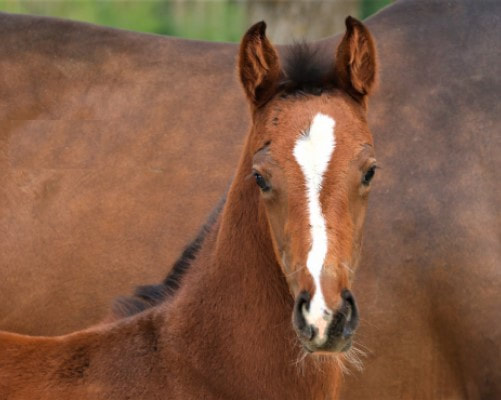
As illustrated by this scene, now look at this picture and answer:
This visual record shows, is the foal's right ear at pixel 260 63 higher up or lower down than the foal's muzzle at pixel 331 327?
higher up

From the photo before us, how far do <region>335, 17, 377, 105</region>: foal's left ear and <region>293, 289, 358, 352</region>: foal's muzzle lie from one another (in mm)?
771

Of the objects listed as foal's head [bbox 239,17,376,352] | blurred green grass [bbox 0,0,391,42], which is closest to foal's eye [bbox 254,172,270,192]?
foal's head [bbox 239,17,376,352]

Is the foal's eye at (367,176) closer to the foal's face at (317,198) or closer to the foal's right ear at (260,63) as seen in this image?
the foal's face at (317,198)

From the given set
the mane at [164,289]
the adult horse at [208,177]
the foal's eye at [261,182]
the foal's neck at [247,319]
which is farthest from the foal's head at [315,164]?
the adult horse at [208,177]

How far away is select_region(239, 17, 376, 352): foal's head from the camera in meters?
2.83

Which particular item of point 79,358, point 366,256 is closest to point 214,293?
point 79,358

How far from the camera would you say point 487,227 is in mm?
4094

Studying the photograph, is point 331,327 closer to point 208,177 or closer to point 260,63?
point 260,63

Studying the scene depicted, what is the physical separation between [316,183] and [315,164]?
0.06 meters

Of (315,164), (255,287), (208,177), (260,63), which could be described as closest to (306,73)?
(260,63)

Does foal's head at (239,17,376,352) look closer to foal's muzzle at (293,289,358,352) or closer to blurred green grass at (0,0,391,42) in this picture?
foal's muzzle at (293,289,358,352)

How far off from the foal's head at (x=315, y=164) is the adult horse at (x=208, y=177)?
3.32 ft

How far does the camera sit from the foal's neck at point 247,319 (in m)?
3.24

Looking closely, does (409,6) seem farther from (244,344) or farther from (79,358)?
(79,358)
